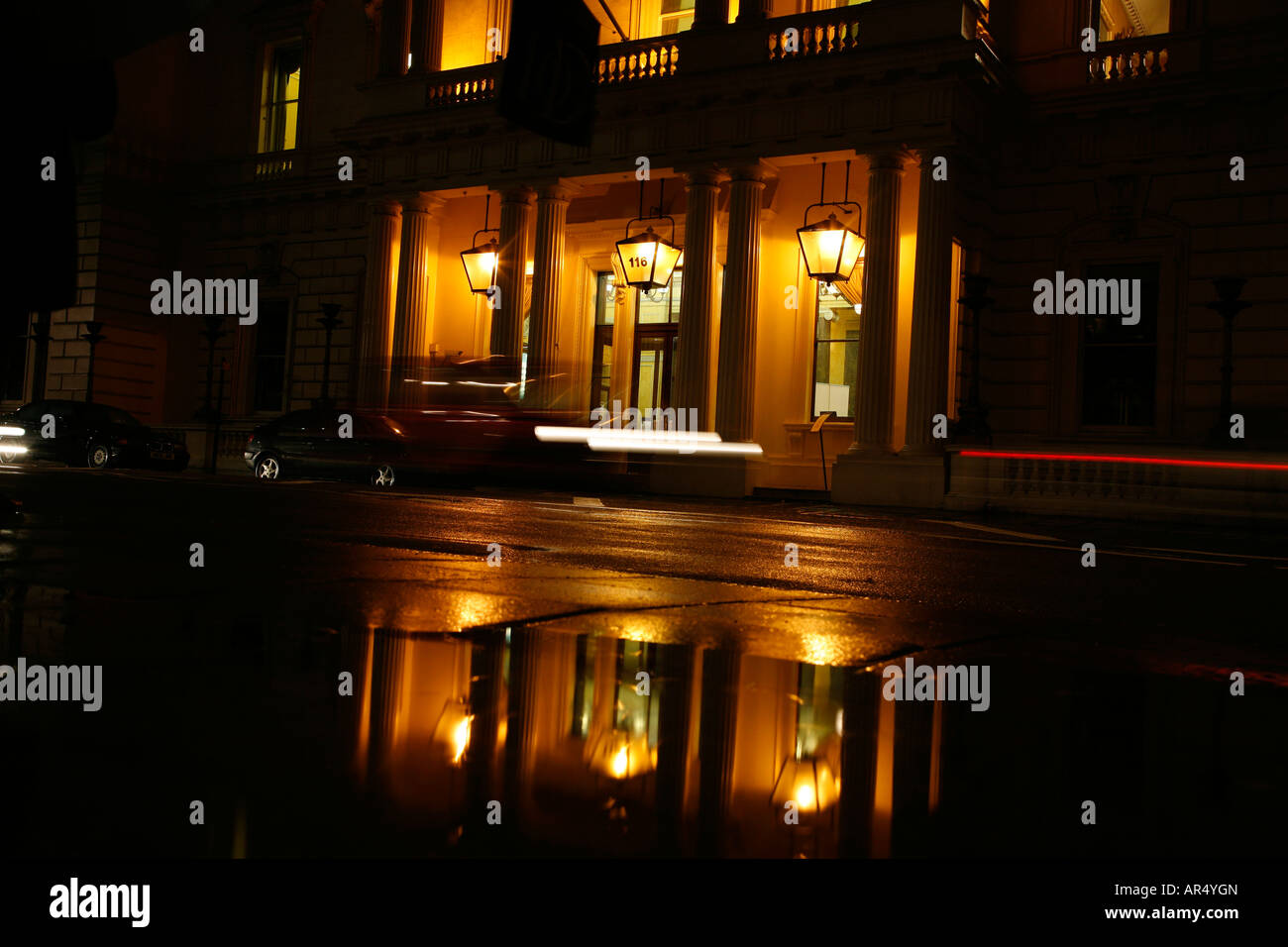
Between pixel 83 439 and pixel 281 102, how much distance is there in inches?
534

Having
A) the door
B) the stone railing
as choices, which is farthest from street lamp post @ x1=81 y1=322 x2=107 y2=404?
the door

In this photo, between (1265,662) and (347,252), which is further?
(347,252)

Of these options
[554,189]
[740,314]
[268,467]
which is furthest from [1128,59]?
[268,467]

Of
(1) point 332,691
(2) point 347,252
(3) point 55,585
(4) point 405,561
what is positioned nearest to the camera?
(1) point 332,691

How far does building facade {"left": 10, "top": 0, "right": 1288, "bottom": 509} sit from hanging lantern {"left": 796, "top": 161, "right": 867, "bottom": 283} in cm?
54

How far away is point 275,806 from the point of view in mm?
2160

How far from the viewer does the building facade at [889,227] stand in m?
20.5

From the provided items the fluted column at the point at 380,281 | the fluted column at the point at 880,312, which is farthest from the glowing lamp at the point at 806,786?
the fluted column at the point at 380,281

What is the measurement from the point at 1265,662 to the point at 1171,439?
59.7 ft

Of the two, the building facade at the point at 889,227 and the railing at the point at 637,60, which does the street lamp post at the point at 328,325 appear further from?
the railing at the point at 637,60

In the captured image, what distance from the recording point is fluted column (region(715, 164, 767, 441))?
72.1 ft

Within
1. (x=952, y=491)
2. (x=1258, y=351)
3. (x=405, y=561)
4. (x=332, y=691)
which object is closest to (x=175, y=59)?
(x=952, y=491)
